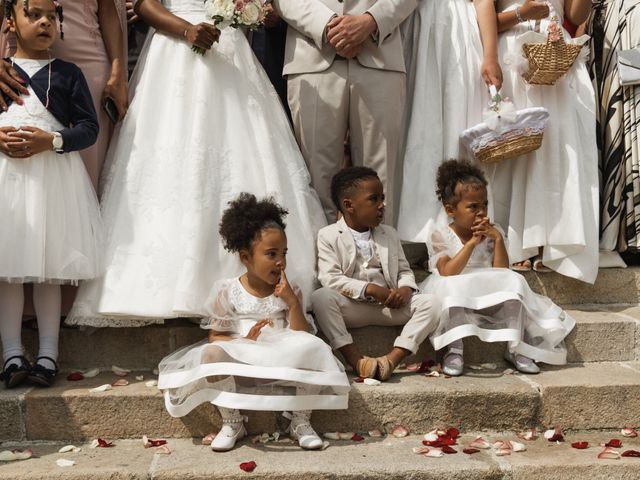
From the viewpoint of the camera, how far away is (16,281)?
402cm

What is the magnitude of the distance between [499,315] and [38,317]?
2.29m

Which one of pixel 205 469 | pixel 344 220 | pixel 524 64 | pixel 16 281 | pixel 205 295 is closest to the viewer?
pixel 205 469

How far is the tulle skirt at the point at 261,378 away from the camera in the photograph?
12.0 ft

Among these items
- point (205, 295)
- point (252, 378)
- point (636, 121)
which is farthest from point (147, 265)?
point (636, 121)

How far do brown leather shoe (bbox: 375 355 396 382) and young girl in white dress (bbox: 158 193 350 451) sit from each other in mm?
262

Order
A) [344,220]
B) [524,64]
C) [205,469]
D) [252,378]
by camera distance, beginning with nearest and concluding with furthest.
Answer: [205,469], [252,378], [344,220], [524,64]

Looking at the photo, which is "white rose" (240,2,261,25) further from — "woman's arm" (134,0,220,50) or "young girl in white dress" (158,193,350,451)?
"young girl in white dress" (158,193,350,451)

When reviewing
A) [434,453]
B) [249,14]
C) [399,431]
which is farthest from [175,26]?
[434,453]

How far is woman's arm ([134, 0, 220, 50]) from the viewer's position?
15.5 ft

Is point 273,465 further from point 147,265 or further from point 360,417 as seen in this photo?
point 147,265

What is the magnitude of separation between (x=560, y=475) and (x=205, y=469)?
1450 mm
